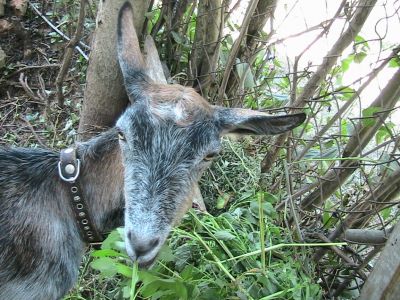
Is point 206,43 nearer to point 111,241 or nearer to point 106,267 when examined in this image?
point 111,241

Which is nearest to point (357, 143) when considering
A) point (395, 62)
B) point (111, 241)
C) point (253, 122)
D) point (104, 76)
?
point (395, 62)

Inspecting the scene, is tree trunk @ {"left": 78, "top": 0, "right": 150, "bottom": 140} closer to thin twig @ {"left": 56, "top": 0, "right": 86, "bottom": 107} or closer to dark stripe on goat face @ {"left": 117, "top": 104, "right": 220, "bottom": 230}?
thin twig @ {"left": 56, "top": 0, "right": 86, "bottom": 107}

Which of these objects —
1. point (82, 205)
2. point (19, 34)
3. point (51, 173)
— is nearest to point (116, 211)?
point (82, 205)

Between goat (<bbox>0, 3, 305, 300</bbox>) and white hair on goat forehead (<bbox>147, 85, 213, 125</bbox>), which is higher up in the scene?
white hair on goat forehead (<bbox>147, 85, 213, 125</bbox>)

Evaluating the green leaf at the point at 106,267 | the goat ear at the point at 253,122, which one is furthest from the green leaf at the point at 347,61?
the green leaf at the point at 106,267

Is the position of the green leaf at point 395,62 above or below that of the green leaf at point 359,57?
above

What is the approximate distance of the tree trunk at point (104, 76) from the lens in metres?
3.50

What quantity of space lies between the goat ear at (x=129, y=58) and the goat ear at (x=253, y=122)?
0.50 meters

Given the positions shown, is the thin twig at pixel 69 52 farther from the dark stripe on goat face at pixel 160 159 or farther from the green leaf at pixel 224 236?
the green leaf at pixel 224 236

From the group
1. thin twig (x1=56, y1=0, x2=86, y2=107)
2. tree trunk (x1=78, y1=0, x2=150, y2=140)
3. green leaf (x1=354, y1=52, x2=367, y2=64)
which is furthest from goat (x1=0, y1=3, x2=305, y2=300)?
thin twig (x1=56, y1=0, x2=86, y2=107)

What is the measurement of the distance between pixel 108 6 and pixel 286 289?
2402mm

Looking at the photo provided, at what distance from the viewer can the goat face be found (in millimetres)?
2281

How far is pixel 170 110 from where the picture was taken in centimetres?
247

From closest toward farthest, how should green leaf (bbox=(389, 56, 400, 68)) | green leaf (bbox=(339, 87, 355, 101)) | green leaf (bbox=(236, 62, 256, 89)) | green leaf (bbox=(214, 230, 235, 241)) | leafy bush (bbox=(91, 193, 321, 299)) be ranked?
1. leafy bush (bbox=(91, 193, 321, 299))
2. green leaf (bbox=(389, 56, 400, 68))
3. green leaf (bbox=(214, 230, 235, 241))
4. green leaf (bbox=(339, 87, 355, 101))
5. green leaf (bbox=(236, 62, 256, 89))
